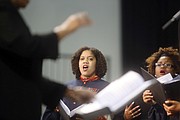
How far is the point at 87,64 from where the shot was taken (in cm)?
178

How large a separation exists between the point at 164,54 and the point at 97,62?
1.26ft

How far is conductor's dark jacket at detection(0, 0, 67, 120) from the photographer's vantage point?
897 millimetres

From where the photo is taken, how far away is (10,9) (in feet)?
3.00

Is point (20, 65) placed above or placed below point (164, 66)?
above

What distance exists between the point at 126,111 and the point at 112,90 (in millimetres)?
724

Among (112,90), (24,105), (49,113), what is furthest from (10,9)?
(49,113)

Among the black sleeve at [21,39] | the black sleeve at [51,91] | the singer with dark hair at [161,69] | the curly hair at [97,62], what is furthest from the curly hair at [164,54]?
the black sleeve at [21,39]

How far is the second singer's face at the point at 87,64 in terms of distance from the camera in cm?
177

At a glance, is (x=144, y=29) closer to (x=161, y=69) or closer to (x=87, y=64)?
(x=161, y=69)

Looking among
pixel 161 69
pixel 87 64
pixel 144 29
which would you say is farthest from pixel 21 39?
pixel 144 29

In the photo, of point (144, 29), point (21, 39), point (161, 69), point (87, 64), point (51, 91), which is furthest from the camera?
point (144, 29)

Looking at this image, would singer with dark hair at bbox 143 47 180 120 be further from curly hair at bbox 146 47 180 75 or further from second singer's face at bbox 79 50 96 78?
second singer's face at bbox 79 50 96 78

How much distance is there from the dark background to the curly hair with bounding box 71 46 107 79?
15cm

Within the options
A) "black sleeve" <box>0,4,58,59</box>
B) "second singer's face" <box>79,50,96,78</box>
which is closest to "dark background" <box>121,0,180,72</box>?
"second singer's face" <box>79,50,96,78</box>
